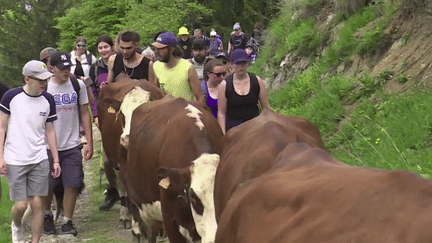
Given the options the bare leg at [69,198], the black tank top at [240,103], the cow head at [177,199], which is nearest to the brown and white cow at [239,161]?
the cow head at [177,199]

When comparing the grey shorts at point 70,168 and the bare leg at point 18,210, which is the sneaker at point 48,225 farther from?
the bare leg at point 18,210

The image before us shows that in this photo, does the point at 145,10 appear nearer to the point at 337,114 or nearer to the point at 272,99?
the point at 272,99

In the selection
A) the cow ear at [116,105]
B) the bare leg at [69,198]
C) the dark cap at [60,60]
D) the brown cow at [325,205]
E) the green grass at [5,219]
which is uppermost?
the brown cow at [325,205]

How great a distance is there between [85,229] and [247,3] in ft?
77.0

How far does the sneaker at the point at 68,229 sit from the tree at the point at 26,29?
43.8 meters

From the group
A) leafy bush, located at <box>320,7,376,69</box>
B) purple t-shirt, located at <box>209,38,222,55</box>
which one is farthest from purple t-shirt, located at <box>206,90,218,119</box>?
purple t-shirt, located at <box>209,38,222,55</box>

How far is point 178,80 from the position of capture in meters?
9.21

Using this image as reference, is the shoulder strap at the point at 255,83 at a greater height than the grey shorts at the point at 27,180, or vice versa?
the shoulder strap at the point at 255,83

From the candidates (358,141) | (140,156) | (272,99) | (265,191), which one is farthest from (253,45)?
(265,191)

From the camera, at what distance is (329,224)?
3.50 m

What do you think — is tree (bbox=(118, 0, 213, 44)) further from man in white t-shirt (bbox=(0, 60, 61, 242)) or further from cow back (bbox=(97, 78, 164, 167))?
man in white t-shirt (bbox=(0, 60, 61, 242))

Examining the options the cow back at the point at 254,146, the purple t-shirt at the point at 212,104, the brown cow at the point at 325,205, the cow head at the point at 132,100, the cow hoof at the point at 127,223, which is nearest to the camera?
the brown cow at the point at 325,205

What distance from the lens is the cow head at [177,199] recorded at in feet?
21.1

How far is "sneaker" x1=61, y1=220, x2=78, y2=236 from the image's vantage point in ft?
31.2
